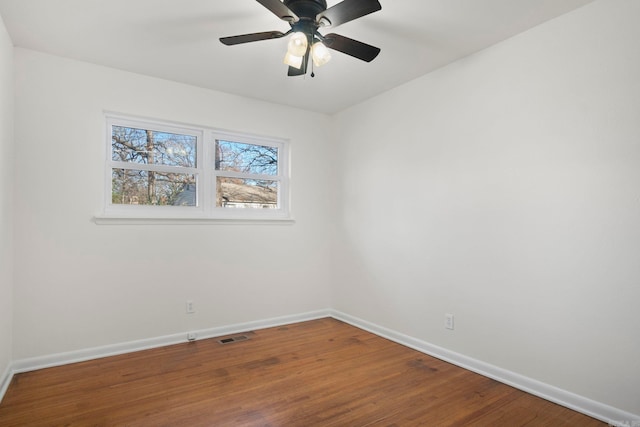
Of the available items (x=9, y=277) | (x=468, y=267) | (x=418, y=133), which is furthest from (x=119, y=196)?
(x=468, y=267)

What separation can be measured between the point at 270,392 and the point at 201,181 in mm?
2140

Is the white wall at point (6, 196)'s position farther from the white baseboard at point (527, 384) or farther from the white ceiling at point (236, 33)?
the white baseboard at point (527, 384)

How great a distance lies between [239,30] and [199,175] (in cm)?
157

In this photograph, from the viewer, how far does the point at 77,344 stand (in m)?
2.83

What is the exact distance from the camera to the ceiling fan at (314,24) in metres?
1.76

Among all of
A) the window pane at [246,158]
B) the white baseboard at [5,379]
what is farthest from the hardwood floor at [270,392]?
the window pane at [246,158]

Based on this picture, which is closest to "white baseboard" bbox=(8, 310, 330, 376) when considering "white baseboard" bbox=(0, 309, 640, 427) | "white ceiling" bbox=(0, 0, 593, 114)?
"white baseboard" bbox=(0, 309, 640, 427)

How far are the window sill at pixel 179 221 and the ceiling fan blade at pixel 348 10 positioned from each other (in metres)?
2.23

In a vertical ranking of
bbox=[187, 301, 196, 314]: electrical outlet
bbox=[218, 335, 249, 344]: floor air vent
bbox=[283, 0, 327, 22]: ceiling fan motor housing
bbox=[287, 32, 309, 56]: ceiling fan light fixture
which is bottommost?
bbox=[218, 335, 249, 344]: floor air vent

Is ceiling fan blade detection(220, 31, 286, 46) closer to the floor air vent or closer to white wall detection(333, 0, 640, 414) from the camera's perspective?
white wall detection(333, 0, 640, 414)

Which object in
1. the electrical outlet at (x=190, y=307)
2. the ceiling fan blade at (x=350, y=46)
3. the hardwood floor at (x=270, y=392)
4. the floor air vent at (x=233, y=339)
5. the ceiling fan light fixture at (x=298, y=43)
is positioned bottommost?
the floor air vent at (x=233, y=339)

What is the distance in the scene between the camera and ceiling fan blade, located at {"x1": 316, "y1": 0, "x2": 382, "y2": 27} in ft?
5.62

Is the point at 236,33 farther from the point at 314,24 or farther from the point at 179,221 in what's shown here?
the point at 179,221

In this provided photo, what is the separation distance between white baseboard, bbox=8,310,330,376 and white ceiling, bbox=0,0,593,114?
7.95ft
